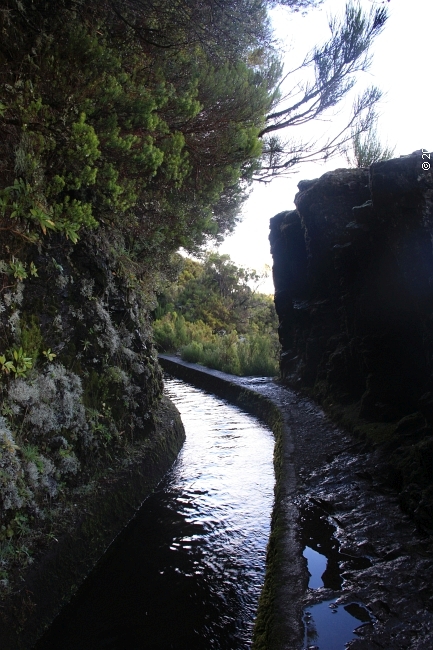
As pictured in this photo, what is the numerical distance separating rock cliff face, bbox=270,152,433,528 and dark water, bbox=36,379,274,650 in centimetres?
143

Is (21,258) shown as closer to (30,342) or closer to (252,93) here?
(30,342)

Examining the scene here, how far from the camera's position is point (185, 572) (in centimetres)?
400

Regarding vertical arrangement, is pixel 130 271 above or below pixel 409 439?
above

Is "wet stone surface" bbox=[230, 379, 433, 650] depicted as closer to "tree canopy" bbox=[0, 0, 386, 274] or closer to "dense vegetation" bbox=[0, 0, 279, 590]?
"dense vegetation" bbox=[0, 0, 279, 590]

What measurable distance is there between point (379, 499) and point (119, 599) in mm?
2324

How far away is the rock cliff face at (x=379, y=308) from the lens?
449 centimetres

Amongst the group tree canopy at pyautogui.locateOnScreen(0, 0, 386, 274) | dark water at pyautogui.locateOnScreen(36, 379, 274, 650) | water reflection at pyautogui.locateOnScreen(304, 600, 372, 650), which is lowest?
dark water at pyautogui.locateOnScreen(36, 379, 274, 650)

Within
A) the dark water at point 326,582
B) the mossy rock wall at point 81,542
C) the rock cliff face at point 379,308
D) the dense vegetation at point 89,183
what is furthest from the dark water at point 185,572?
the rock cliff face at point 379,308

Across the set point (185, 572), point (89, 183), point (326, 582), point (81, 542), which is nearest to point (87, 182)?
point (89, 183)

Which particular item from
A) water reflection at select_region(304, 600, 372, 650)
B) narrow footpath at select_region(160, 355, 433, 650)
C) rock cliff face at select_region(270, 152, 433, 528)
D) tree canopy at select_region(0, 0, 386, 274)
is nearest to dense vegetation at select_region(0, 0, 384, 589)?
tree canopy at select_region(0, 0, 386, 274)

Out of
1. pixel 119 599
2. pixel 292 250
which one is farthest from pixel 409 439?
pixel 292 250

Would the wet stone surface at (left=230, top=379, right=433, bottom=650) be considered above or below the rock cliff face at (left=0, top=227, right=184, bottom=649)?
below

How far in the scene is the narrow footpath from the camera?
2.81 m

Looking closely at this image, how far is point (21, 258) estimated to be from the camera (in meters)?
4.04
